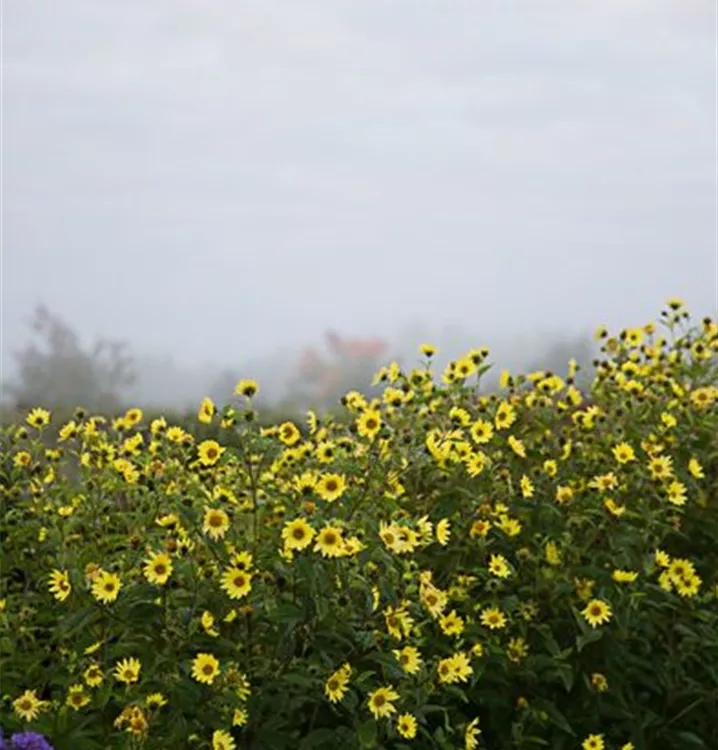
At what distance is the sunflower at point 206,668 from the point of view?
2.42 meters

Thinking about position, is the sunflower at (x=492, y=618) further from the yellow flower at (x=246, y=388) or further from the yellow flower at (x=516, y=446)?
the yellow flower at (x=246, y=388)

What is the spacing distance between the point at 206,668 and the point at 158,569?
0.63 ft

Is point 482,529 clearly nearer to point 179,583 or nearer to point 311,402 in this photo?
point 179,583

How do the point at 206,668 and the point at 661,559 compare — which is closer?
the point at 206,668

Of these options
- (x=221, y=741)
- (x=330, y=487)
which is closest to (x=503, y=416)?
(x=330, y=487)

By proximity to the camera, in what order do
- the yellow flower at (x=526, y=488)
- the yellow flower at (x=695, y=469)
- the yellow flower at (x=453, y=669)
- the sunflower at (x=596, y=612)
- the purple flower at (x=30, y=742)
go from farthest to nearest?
the yellow flower at (x=695, y=469) → the yellow flower at (x=526, y=488) → the sunflower at (x=596, y=612) → the yellow flower at (x=453, y=669) → the purple flower at (x=30, y=742)

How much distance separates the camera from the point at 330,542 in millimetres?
2434

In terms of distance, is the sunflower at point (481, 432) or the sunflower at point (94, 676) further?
the sunflower at point (481, 432)

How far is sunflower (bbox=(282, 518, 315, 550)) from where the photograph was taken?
2.43m

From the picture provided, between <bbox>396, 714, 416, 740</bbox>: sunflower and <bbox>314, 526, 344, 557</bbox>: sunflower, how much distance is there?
0.36m

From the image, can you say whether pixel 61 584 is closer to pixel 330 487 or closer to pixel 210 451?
pixel 210 451

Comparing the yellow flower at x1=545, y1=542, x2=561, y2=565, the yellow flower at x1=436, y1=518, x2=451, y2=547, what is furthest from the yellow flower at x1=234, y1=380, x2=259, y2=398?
the yellow flower at x1=545, y1=542, x2=561, y2=565

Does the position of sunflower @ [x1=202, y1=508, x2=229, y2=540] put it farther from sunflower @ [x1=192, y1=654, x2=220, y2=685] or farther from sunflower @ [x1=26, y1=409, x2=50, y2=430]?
sunflower @ [x1=26, y1=409, x2=50, y2=430]

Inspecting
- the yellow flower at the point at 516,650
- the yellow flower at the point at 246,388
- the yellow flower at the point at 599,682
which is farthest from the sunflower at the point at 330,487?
the yellow flower at the point at 599,682
